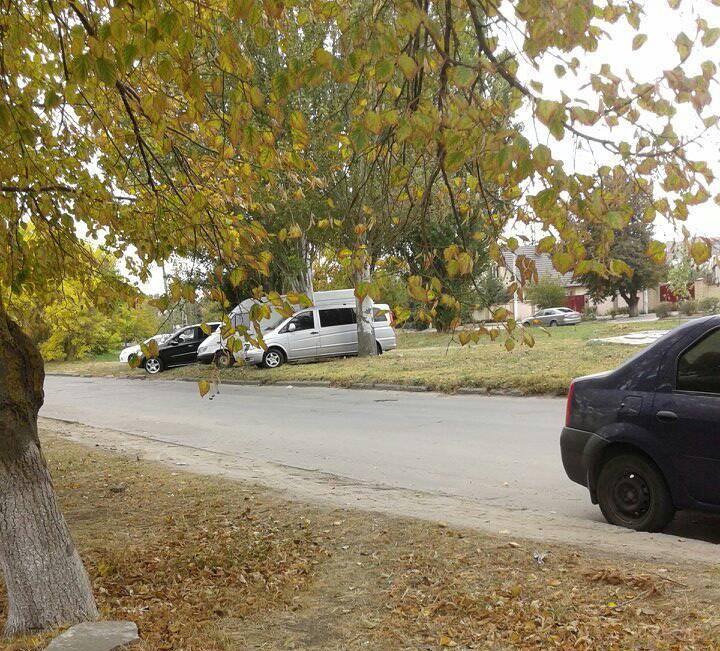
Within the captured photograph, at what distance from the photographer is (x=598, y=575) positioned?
4.39 m

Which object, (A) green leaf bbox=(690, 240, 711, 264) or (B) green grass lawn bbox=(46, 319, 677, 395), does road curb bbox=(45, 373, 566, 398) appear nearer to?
(B) green grass lawn bbox=(46, 319, 677, 395)

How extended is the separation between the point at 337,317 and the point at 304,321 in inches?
50.4

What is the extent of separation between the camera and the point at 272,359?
2475 cm

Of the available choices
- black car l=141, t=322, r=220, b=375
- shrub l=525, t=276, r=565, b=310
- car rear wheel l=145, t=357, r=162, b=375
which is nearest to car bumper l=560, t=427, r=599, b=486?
black car l=141, t=322, r=220, b=375

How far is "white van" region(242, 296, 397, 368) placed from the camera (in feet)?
81.8

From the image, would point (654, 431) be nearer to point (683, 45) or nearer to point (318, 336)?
point (683, 45)

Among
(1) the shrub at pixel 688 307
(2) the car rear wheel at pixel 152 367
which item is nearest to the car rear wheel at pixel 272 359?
(2) the car rear wheel at pixel 152 367

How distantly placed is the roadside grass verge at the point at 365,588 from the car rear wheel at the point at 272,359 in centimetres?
1799

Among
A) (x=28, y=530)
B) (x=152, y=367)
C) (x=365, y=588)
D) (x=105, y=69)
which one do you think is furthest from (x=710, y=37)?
(x=152, y=367)

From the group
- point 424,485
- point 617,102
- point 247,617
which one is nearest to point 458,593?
point 247,617

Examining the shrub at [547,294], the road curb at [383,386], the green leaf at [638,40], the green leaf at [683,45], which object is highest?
the shrub at [547,294]

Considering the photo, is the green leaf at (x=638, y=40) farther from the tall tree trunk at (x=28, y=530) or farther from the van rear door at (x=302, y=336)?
the van rear door at (x=302, y=336)

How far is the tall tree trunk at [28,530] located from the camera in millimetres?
4137

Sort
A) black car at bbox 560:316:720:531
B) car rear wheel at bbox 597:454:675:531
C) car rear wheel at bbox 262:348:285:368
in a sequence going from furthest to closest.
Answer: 1. car rear wheel at bbox 262:348:285:368
2. car rear wheel at bbox 597:454:675:531
3. black car at bbox 560:316:720:531
